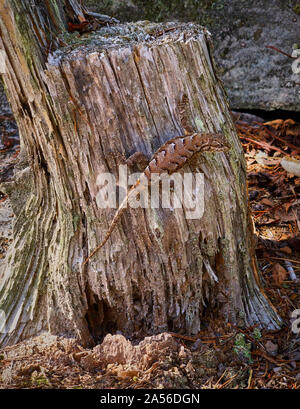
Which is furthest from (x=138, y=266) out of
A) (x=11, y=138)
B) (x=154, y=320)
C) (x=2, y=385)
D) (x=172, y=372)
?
(x=11, y=138)

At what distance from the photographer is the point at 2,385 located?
2.58 m

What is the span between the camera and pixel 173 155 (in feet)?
8.23

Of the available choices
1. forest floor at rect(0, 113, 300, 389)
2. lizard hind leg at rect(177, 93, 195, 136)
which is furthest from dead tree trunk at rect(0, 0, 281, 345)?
forest floor at rect(0, 113, 300, 389)

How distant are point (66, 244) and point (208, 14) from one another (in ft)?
12.7

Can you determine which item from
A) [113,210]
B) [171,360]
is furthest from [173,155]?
[171,360]

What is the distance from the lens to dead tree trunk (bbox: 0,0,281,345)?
2482mm

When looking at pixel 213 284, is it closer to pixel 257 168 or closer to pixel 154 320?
pixel 154 320

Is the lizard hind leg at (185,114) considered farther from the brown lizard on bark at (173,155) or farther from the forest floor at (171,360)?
the forest floor at (171,360)

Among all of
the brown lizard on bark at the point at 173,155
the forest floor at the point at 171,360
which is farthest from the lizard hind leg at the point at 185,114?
the forest floor at the point at 171,360
